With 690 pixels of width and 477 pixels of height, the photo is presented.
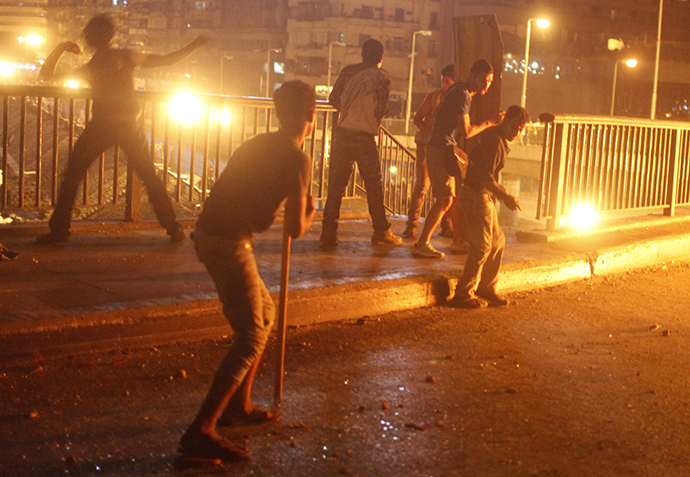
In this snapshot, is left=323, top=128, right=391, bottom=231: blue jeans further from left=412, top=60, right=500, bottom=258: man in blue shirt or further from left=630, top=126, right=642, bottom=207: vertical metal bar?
left=630, top=126, right=642, bottom=207: vertical metal bar

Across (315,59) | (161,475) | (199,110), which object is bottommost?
(161,475)

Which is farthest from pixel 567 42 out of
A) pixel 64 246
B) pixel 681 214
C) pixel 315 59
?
pixel 64 246

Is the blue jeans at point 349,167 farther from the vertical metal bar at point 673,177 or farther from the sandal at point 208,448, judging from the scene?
the vertical metal bar at point 673,177

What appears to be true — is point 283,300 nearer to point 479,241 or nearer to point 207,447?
point 207,447

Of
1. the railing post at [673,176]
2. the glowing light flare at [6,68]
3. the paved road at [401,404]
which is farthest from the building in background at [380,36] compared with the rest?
the paved road at [401,404]

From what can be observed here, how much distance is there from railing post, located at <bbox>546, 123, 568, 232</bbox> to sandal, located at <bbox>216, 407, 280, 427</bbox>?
5.90m

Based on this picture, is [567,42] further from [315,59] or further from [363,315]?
[363,315]

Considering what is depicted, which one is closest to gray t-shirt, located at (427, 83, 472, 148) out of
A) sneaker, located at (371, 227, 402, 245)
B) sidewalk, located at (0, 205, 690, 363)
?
sidewalk, located at (0, 205, 690, 363)

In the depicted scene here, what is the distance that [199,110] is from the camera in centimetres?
870

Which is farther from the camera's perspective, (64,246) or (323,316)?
(64,246)

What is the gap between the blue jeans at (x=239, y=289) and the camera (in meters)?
3.66

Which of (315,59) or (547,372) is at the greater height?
(315,59)

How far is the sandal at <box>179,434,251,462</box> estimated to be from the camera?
3498mm

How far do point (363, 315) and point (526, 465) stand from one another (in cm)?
283
